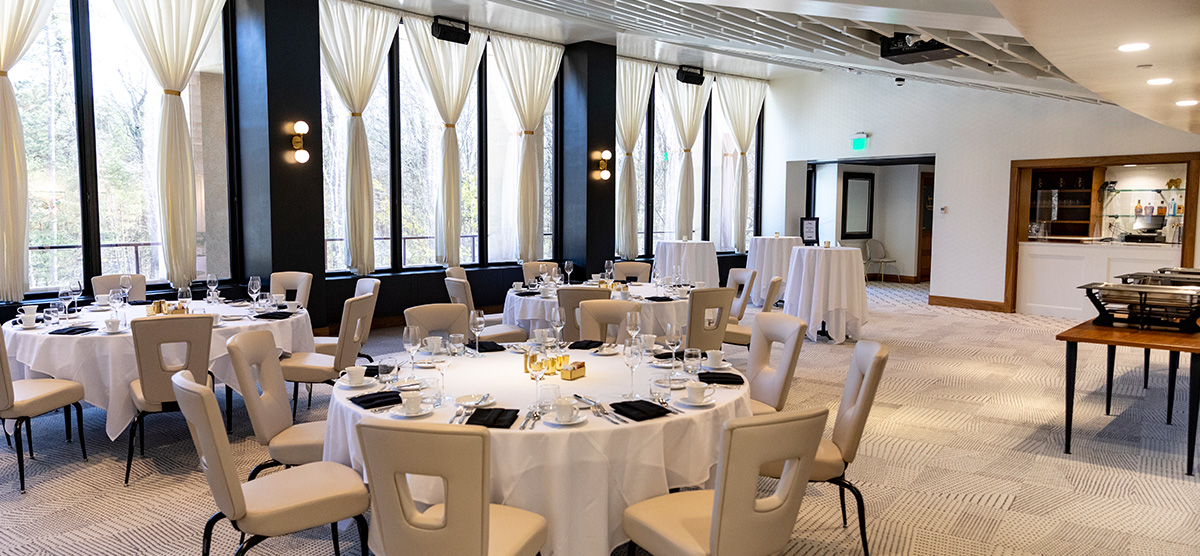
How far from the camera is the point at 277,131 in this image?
7.93 m

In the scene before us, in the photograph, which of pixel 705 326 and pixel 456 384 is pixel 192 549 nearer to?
pixel 456 384

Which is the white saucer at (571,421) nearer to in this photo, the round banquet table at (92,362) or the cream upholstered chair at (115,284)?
the round banquet table at (92,362)

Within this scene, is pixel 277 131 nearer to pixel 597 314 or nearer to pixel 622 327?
pixel 622 327

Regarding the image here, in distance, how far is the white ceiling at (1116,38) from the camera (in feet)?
10.5

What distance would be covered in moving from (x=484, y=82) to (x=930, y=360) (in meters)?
6.64

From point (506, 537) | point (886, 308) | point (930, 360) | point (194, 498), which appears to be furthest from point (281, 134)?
point (886, 308)

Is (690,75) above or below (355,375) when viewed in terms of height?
above

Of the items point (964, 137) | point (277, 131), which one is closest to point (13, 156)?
point (277, 131)

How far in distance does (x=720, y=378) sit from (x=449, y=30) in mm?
7279

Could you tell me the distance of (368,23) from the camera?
29.9 feet

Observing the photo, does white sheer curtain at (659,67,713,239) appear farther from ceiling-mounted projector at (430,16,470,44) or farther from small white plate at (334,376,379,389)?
small white plate at (334,376,379,389)

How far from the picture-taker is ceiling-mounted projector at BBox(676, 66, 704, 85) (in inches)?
496

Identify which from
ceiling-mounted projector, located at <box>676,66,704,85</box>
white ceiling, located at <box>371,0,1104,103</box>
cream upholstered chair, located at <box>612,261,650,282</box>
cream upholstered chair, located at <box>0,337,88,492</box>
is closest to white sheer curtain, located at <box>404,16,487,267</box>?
white ceiling, located at <box>371,0,1104,103</box>

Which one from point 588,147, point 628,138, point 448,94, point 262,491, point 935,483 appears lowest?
point 935,483
